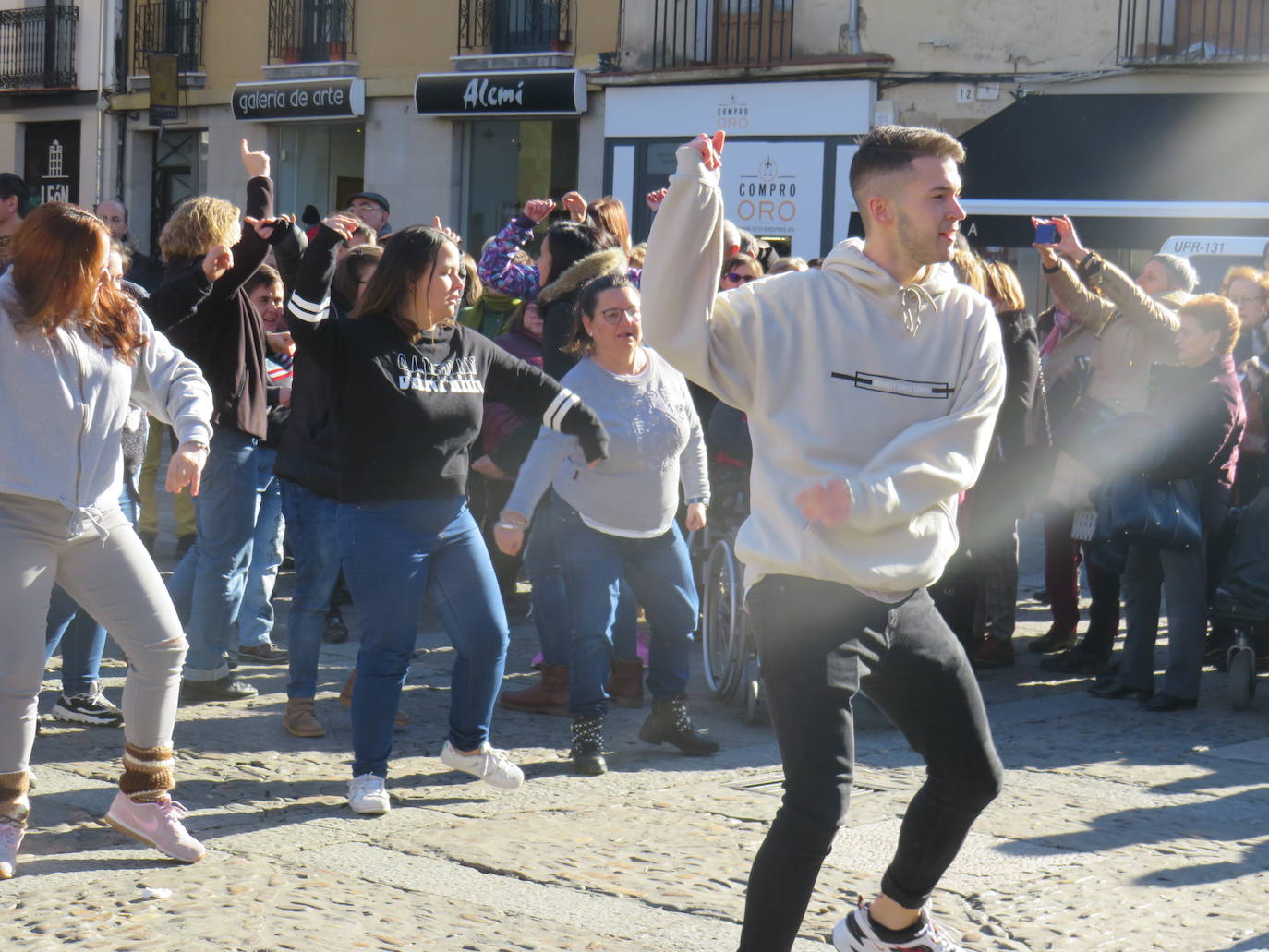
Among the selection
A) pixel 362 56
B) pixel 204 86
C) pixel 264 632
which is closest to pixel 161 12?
pixel 204 86

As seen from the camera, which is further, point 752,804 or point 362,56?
point 362,56

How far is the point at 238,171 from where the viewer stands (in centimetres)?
2614

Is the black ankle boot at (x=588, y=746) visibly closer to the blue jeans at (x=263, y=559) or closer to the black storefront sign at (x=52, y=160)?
the blue jeans at (x=263, y=559)

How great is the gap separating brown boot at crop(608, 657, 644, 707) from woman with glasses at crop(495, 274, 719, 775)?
68cm

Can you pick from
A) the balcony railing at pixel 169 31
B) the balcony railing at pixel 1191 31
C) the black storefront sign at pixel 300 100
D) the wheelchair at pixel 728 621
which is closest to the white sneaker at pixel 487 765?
the wheelchair at pixel 728 621

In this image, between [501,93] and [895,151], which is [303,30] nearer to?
[501,93]

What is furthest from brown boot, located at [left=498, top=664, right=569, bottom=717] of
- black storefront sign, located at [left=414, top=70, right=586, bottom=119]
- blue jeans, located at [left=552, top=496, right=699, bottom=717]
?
black storefront sign, located at [left=414, top=70, right=586, bottom=119]

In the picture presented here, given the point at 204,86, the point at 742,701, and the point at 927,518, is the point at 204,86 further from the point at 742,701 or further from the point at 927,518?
the point at 927,518

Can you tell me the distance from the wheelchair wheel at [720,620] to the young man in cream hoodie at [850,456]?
3.24 meters

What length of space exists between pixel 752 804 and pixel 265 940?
1948 millimetres

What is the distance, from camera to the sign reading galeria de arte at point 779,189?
2042 centimetres

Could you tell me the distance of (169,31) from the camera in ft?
88.6

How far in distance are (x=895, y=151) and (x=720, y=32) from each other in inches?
725

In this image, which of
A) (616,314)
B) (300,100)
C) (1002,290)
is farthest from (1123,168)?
(300,100)
